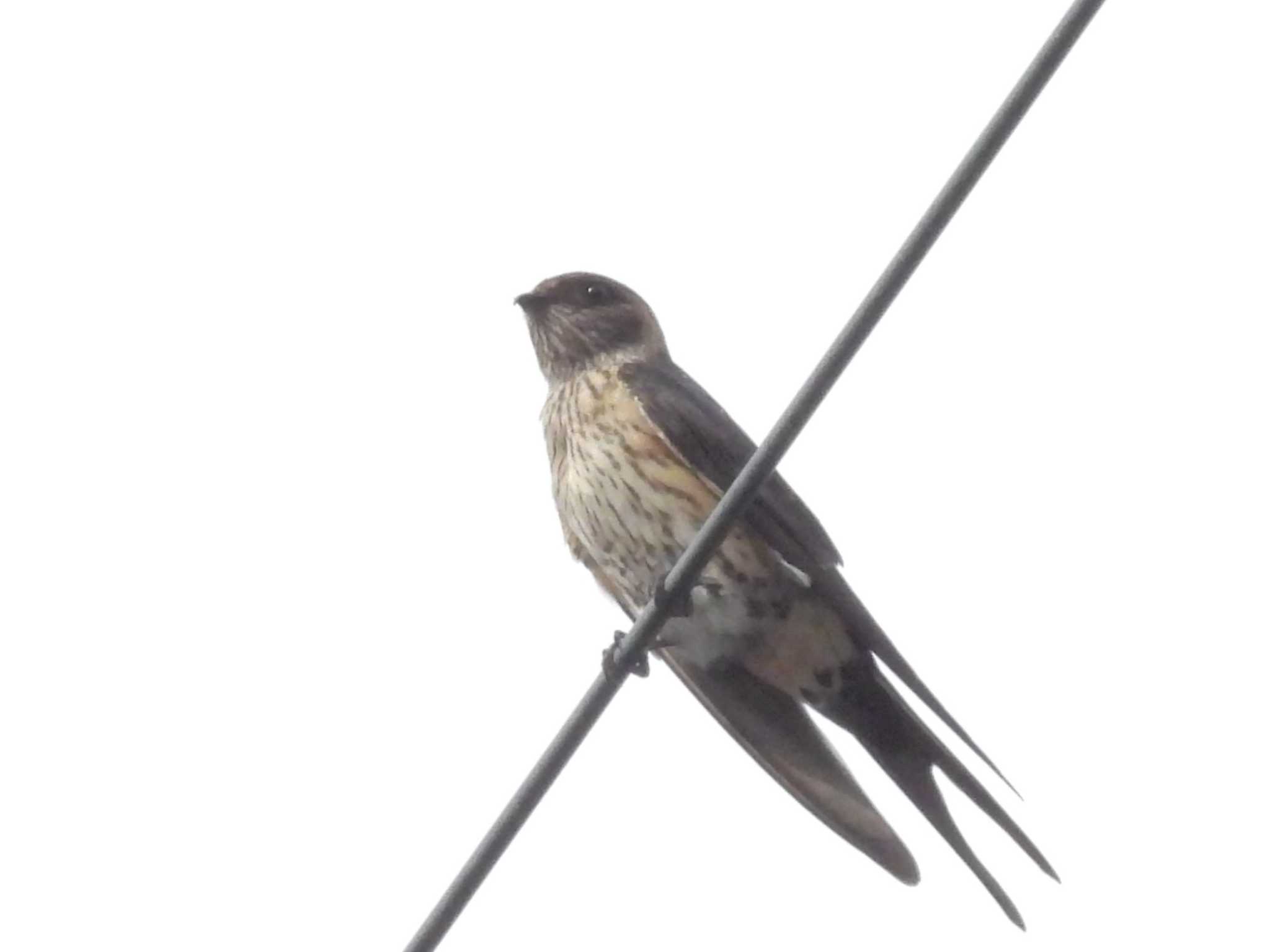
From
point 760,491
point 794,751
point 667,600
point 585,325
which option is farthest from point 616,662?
point 585,325

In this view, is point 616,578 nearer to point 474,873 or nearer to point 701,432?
point 701,432

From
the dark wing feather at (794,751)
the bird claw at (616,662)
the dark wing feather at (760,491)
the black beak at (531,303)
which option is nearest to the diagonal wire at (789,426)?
the bird claw at (616,662)

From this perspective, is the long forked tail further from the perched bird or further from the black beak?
the black beak

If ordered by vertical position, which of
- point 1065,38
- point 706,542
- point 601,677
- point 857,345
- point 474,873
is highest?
point 1065,38

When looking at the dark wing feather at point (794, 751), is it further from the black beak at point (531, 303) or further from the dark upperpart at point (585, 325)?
the black beak at point (531, 303)

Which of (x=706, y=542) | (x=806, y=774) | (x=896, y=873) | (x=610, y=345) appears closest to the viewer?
(x=706, y=542)

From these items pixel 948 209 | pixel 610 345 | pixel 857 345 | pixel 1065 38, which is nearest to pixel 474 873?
pixel 857 345

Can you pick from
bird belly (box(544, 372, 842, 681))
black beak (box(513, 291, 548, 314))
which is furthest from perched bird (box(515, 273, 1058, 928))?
black beak (box(513, 291, 548, 314))
